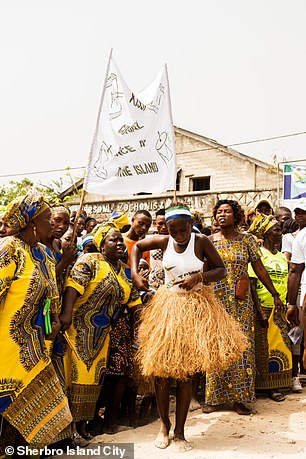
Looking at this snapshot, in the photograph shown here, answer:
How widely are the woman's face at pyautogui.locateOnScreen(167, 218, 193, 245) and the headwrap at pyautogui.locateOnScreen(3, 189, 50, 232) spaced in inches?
42.4

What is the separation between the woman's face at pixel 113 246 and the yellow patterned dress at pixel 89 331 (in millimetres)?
104

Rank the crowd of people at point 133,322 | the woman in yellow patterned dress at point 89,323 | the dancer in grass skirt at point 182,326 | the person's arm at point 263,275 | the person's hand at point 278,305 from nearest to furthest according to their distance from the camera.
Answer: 1. the crowd of people at point 133,322
2. the dancer in grass skirt at point 182,326
3. the woman in yellow patterned dress at point 89,323
4. the person's arm at point 263,275
5. the person's hand at point 278,305

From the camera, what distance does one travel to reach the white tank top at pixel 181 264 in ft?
15.7

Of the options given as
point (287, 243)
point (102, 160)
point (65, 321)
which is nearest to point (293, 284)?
point (287, 243)

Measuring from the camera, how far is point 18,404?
4074 mm

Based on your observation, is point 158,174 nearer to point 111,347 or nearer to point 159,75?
point 159,75

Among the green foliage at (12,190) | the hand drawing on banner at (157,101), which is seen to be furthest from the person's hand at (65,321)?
the green foliage at (12,190)

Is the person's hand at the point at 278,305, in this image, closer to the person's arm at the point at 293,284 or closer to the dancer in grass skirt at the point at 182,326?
the person's arm at the point at 293,284

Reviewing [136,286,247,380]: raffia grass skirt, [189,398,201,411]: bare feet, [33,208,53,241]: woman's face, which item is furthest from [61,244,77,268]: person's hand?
[189,398,201,411]: bare feet

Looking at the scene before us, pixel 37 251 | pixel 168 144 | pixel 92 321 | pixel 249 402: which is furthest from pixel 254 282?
pixel 37 251

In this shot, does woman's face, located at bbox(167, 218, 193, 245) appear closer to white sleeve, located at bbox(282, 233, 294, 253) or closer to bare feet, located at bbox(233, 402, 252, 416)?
bare feet, located at bbox(233, 402, 252, 416)

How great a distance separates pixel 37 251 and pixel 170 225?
109cm

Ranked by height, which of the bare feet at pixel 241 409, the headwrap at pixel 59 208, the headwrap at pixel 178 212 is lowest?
the bare feet at pixel 241 409

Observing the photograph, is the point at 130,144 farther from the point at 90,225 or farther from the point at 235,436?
the point at 90,225
